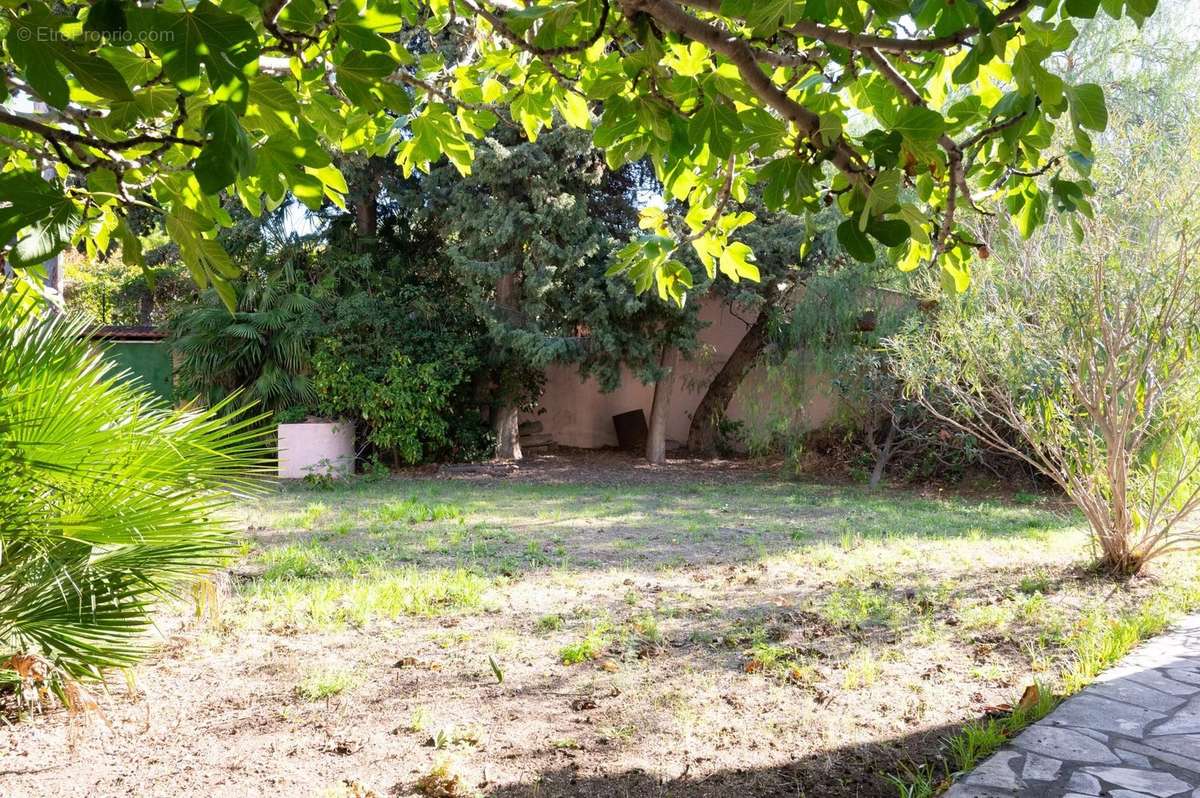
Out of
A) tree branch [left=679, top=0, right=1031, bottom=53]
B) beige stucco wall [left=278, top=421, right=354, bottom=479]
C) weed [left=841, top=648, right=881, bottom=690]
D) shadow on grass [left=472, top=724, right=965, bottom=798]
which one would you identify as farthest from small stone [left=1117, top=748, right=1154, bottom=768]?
beige stucco wall [left=278, top=421, right=354, bottom=479]

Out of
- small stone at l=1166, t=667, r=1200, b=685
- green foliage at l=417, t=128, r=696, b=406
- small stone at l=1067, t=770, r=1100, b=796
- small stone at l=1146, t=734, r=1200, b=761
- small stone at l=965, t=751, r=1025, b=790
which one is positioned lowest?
small stone at l=1146, t=734, r=1200, b=761

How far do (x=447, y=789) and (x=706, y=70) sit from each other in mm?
2420

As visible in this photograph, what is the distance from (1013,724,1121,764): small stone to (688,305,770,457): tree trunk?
9944 mm

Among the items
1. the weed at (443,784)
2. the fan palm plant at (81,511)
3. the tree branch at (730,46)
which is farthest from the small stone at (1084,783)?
the fan palm plant at (81,511)

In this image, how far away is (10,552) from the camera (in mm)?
2652

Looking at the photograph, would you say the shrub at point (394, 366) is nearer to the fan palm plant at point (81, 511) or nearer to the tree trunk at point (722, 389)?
the tree trunk at point (722, 389)

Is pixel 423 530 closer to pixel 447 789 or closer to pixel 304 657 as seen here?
pixel 304 657

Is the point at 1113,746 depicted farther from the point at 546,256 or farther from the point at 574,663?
the point at 546,256

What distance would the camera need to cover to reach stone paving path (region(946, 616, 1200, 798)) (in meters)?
2.70

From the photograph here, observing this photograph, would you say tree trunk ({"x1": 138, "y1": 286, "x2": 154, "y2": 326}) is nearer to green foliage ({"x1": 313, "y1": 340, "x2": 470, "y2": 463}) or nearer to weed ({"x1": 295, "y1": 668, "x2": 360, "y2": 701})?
green foliage ({"x1": 313, "y1": 340, "x2": 470, "y2": 463})

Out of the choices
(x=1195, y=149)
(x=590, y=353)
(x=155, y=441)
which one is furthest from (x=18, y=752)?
(x=590, y=353)

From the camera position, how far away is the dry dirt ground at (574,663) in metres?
2.82

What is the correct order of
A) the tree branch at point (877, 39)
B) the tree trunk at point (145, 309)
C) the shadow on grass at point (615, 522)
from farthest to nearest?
1. the tree trunk at point (145, 309)
2. the shadow on grass at point (615, 522)
3. the tree branch at point (877, 39)

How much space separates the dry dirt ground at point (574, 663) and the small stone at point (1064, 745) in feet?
0.92
